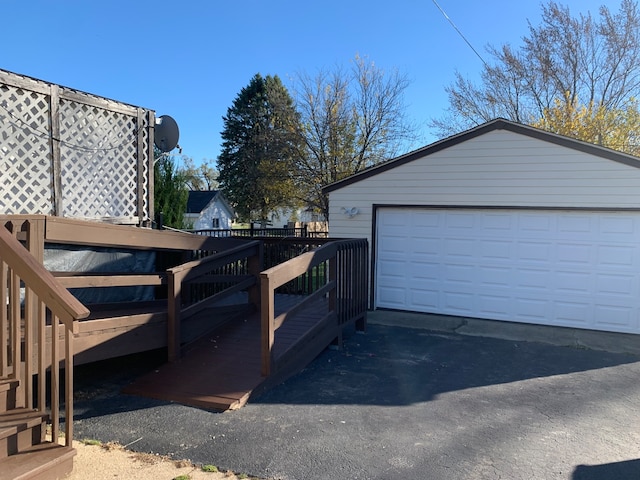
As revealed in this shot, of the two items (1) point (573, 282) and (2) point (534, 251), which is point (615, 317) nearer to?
(1) point (573, 282)

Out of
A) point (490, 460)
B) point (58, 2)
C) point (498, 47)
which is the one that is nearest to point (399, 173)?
point (490, 460)

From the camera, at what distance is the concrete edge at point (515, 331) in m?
6.88

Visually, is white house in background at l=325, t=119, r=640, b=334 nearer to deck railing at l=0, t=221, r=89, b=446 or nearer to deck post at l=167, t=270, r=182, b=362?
deck post at l=167, t=270, r=182, b=362

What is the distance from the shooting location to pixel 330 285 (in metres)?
6.36

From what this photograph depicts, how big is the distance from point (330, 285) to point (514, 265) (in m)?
3.61

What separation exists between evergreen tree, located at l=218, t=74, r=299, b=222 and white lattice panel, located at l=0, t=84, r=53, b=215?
645 inches

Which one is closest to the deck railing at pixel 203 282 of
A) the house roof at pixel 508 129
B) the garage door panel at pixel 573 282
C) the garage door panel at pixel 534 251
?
the house roof at pixel 508 129

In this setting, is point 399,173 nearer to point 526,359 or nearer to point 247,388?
point 526,359

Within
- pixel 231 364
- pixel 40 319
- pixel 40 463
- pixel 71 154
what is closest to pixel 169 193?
pixel 71 154

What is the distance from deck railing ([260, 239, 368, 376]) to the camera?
4.72 meters

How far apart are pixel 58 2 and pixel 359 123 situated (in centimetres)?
1378

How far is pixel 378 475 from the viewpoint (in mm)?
3162

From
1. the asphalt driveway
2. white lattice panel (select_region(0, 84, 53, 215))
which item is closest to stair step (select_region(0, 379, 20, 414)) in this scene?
the asphalt driveway

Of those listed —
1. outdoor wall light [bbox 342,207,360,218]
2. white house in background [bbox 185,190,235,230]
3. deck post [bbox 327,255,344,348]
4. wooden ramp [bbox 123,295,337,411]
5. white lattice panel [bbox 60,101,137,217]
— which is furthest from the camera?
white house in background [bbox 185,190,235,230]
